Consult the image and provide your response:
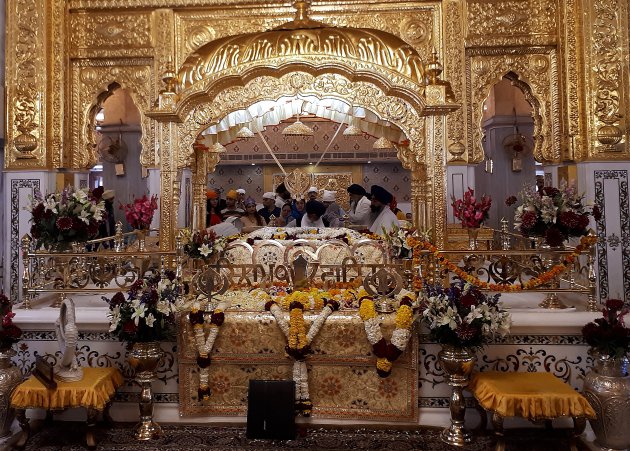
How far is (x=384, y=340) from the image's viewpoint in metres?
4.08

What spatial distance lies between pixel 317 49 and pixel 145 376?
3.23 metres

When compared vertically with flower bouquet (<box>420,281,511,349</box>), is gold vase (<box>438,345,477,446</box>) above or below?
below

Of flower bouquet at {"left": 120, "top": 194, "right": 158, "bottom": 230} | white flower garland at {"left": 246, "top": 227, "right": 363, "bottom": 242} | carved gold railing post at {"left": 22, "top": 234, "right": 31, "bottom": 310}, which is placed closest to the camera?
carved gold railing post at {"left": 22, "top": 234, "right": 31, "bottom": 310}

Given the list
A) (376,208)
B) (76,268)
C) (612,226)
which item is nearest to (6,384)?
(76,268)

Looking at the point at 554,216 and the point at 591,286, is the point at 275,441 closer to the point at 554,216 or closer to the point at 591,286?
the point at 591,286

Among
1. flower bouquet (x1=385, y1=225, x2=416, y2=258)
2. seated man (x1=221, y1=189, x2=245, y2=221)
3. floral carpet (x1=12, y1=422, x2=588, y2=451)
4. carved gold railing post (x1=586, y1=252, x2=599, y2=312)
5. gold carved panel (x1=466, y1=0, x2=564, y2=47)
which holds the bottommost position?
floral carpet (x1=12, y1=422, x2=588, y2=451)

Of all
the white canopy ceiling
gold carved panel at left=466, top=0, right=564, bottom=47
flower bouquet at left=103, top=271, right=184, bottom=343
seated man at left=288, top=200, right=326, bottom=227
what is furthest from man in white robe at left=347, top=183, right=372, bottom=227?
flower bouquet at left=103, top=271, right=184, bottom=343

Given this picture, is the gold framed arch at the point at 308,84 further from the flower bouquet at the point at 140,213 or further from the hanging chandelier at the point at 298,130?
the hanging chandelier at the point at 298,130

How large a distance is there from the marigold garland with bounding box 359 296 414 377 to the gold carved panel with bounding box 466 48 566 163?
3189 millimetres

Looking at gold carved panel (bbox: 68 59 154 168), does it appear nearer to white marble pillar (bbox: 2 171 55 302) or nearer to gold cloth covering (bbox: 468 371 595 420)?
white marble pillar (bbox: 2 171 55 302)

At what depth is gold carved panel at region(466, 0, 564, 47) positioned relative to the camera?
661cm

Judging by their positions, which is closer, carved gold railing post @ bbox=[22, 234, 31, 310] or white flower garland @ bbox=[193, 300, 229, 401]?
white flower garland @ bbox=[193, 300, 229, 401]

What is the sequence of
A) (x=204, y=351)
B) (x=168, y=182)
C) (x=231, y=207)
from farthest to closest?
(x=231, y=207) → (x=168, y=182) → (x=204, y=351)

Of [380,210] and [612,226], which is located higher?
[380,210]
